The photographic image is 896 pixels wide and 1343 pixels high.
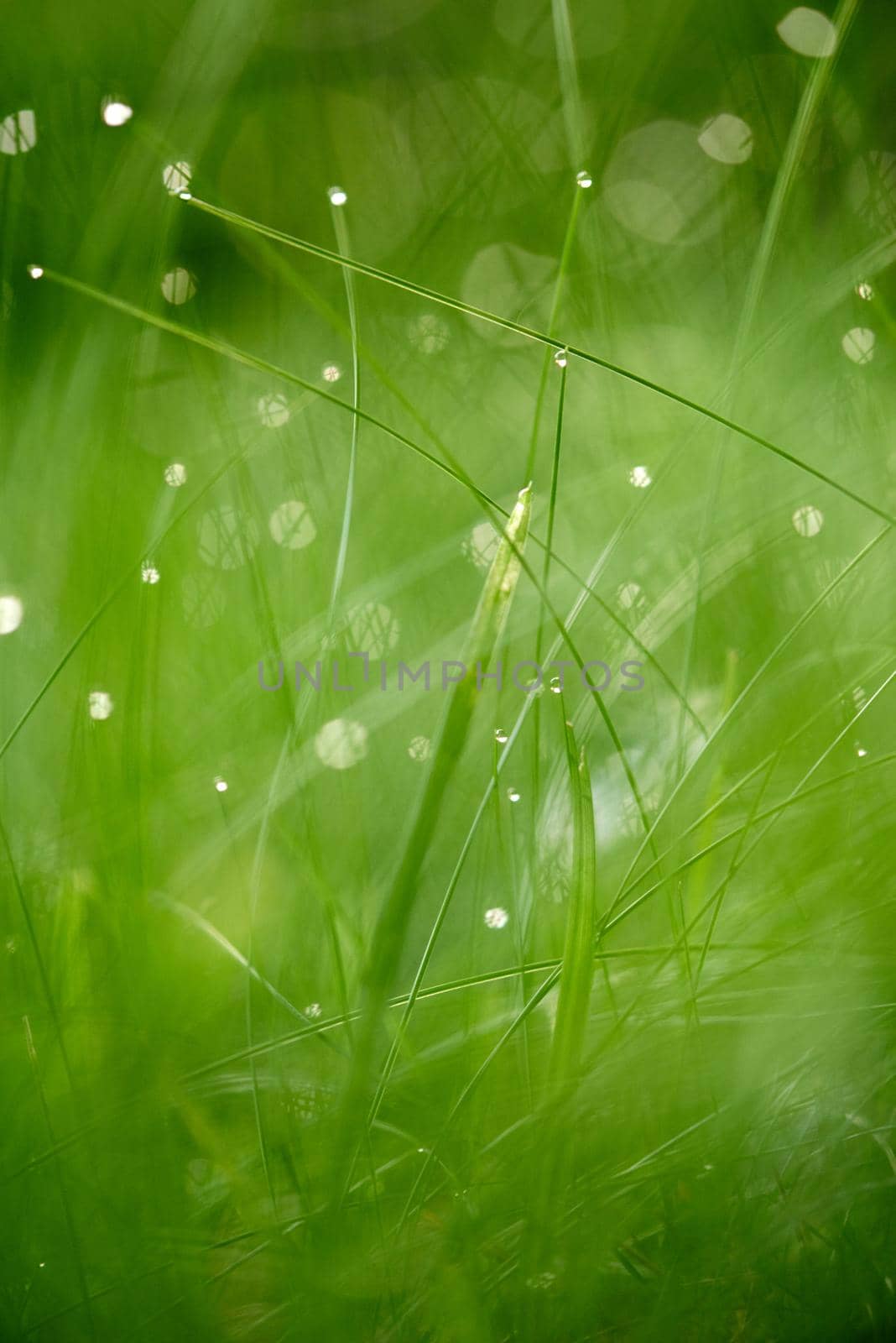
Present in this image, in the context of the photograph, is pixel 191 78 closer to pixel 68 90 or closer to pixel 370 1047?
pixel 68 90

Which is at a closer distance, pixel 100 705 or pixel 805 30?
pixel 100 705

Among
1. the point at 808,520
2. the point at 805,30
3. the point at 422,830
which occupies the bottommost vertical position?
the point at 422,830

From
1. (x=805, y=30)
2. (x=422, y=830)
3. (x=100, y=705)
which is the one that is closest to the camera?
Answer: (x=422, y=830)

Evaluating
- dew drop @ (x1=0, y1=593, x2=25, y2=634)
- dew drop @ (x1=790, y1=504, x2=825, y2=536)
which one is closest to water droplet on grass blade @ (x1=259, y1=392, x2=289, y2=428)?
dew drop @ (x1=0, y1=593, x2=25, y2=634)

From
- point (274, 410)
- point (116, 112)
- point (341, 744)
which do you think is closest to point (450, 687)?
point (341, 744)

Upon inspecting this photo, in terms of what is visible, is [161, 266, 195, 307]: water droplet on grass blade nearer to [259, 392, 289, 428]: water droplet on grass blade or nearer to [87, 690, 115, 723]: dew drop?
[259, 392, 289, 428]: water droplet on grass blade

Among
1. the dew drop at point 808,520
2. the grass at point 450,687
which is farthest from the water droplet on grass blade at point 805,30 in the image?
the dew drop at point 808,520

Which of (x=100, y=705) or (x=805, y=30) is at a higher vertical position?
(x=805, y=30)

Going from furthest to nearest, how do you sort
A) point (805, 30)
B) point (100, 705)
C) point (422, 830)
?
point (805, 30)
point (100, 705)
point (422, 830)

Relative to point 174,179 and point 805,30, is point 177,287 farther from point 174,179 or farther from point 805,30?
point 805,30
